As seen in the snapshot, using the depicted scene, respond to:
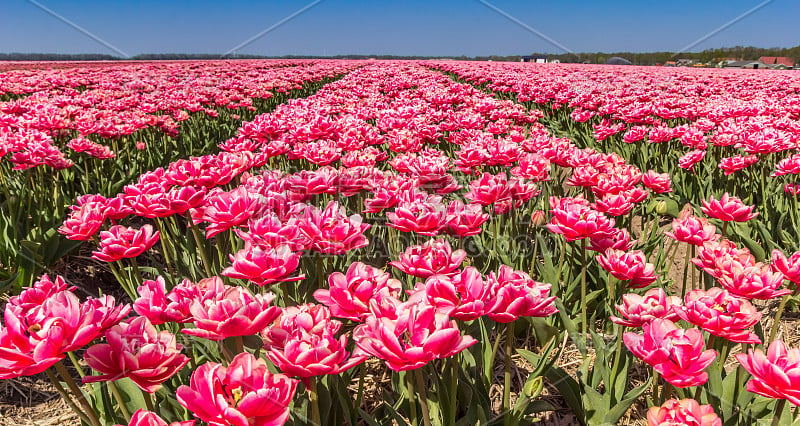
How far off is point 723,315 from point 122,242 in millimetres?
2087

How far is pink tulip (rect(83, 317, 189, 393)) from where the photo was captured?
1.13 m

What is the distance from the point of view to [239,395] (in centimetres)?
108

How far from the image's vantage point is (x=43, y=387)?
101 inches

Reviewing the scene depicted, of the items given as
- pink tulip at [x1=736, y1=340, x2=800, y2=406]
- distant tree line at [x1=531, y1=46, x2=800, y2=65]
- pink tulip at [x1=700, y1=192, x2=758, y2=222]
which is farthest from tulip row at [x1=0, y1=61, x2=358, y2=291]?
distant tree line at [x1=531, y1=46, x2=800, y2=65]

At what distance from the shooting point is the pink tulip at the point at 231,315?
1.23 m

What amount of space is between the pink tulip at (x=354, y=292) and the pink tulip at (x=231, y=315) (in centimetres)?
22

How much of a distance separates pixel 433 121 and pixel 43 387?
4989mm

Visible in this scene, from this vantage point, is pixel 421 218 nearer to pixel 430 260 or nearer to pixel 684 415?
pixel 430 260

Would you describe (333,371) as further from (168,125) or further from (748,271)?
(168,125)

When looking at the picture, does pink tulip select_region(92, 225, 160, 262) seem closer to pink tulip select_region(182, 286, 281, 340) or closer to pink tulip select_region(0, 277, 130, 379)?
pink tulip select_region(0, 277, 130, 379)

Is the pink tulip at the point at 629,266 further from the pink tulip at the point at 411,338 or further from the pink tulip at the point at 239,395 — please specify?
the pink tulip at the point at 239,395

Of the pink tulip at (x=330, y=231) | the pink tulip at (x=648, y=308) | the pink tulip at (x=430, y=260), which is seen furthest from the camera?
the pink tulip at (x=330, y=231)

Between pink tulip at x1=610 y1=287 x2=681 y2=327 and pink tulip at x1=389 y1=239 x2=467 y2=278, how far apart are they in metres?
0.54

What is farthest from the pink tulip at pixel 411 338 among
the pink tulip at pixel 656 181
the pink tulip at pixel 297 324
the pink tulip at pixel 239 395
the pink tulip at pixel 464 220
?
the pink tulip at pixel 656 181
